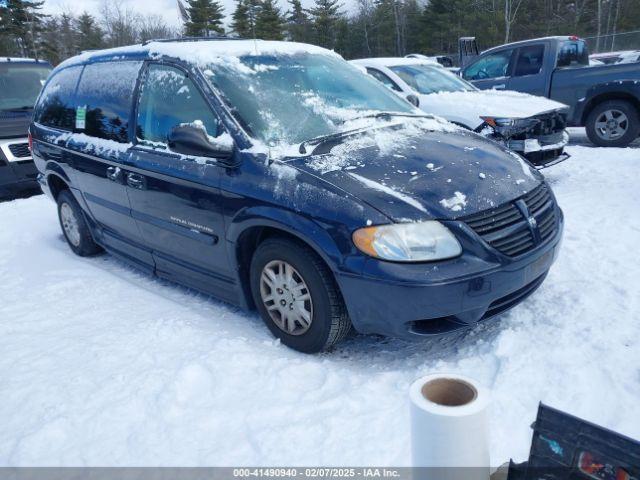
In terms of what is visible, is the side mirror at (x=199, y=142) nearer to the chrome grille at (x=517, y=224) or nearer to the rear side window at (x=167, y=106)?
the rear side window at (x=167, y=106)

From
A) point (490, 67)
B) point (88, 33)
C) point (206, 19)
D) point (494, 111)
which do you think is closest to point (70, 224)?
point (494, 111)

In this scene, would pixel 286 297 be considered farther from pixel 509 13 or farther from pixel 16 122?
pixel 509 13

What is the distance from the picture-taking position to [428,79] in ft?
24.2

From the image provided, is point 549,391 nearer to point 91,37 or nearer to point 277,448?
point 277,448

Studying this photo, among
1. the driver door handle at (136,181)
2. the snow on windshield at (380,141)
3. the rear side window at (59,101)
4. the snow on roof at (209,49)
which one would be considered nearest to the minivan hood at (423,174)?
the snow on windshield at (380,141)

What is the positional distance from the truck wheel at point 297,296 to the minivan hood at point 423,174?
0.46 metres

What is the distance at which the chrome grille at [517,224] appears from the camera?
263cm

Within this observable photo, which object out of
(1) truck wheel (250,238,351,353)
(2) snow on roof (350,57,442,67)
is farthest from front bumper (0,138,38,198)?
(1) truck wheel (250,238,351,353)

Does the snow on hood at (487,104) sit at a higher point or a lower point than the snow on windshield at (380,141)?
lower

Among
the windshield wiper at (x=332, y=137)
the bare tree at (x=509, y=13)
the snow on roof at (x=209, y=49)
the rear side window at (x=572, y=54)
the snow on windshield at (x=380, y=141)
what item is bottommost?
the snow on windshield at (x=380, y=141)

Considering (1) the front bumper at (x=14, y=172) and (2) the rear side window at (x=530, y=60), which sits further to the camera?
(2) the rear side window at (x=530, y=60)

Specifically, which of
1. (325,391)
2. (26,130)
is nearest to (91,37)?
(26,130)

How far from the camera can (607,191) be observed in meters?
5.74

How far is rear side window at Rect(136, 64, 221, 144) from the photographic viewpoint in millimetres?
3279
